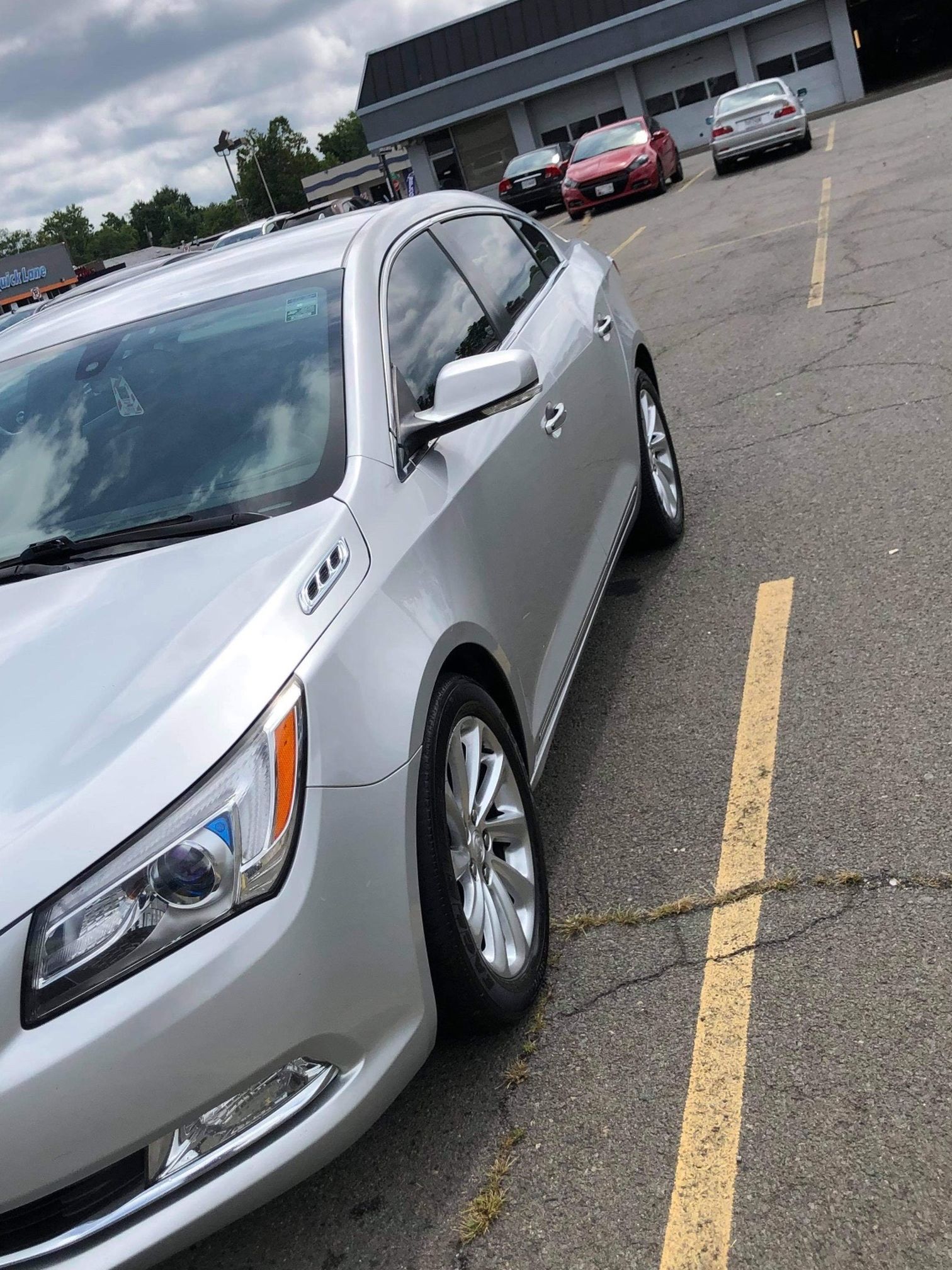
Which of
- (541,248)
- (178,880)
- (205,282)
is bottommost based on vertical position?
(178,880)

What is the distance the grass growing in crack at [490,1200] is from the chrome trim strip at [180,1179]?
50 cm

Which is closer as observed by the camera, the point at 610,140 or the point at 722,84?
the point at 610,140

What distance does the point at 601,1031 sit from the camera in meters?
2.86

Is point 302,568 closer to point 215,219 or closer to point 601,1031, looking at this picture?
point 601,1031

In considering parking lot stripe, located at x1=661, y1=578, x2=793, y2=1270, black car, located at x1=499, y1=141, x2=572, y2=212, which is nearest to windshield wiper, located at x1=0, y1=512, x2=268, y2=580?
parking lot stripe, located at x1=661, y1=578, x2=793, y2=1270

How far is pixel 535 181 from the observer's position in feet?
95.5

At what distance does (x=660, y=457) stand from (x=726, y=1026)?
3313mm

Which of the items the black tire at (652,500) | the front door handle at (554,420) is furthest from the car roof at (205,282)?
the black tire at (652,500)

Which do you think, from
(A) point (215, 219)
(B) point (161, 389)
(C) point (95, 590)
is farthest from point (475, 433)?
(A) point (215, 219)

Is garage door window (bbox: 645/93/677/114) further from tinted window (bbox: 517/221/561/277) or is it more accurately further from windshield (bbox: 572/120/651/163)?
tinted window (bbox: 517/221/561/277)

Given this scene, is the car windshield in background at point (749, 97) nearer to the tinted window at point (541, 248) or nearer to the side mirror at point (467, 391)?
the tinted window at point (541, 248)

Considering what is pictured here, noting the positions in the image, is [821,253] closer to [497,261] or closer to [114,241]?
[497,261]

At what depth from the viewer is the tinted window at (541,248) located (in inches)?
196

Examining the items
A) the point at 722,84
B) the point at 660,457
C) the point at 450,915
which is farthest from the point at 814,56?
the point at 450,915
